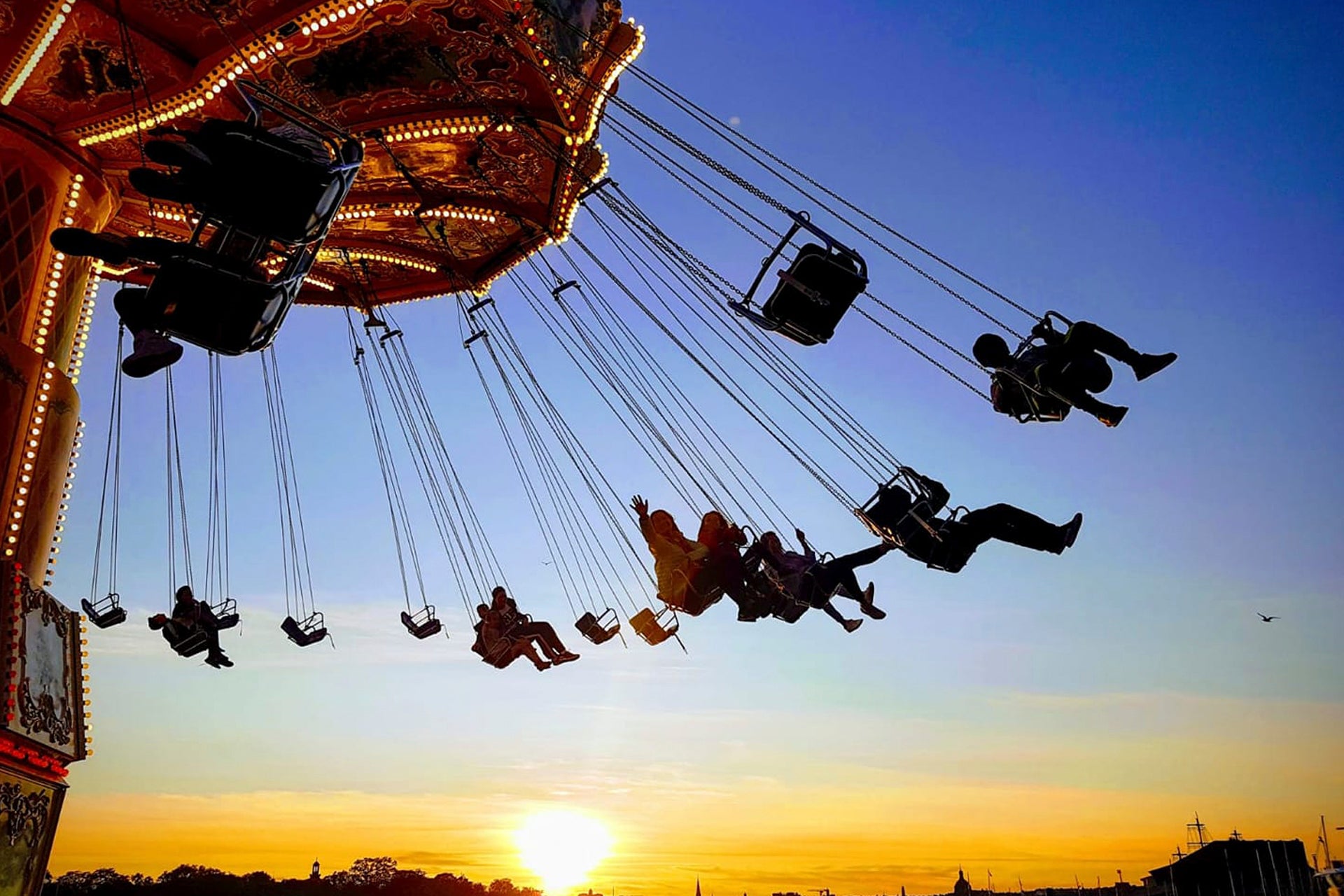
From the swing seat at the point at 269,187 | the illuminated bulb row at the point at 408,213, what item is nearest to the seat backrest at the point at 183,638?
the illuminated bulb row at the point at 408,213

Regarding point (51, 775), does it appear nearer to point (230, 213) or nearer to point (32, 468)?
point (32, 468)

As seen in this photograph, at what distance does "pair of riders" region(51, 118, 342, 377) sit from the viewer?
5219 millimetres

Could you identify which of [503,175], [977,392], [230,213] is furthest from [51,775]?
[977,392]

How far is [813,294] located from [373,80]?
Answer: 4.15 meters

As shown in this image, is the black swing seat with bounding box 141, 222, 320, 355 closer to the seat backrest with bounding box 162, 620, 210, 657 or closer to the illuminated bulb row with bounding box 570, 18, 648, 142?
the illuminated bulb row with bounding box 570, 18, 648, 142

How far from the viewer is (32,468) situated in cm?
818

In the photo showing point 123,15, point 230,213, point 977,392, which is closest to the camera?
point 230,213

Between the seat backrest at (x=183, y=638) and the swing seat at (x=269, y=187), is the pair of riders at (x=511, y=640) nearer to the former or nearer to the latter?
the seat backrest at (x=183, y=638)

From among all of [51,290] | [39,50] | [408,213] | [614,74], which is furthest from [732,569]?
[39,50]

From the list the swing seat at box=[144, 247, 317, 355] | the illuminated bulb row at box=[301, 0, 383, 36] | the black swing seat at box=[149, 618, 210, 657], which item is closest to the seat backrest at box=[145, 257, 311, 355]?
the swing seat at box=[144, 247, 317, 355]

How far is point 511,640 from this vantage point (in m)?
12.7

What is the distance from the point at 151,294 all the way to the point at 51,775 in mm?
4355

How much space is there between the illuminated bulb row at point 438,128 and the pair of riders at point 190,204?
333 cm

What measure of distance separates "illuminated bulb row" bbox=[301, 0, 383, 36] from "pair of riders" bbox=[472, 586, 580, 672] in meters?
7.13
